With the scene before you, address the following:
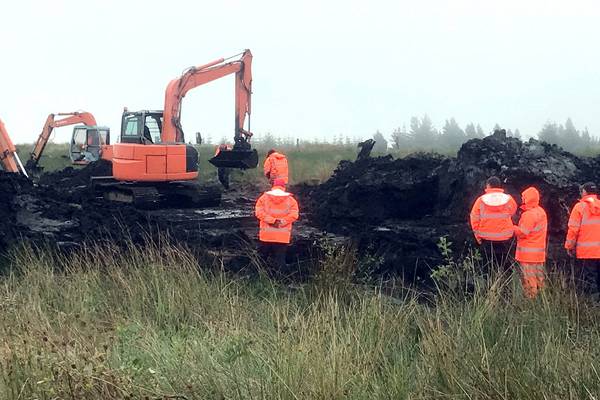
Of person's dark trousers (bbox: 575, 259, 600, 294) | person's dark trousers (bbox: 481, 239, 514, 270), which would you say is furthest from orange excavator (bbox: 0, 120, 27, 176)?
person's dark trousers (bbox: 575, 259, 600, 294)

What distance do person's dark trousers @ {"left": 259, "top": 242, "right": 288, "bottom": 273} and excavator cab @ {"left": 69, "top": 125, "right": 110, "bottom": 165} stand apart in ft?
48.2

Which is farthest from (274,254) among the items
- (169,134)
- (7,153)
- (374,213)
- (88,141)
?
(88,141)

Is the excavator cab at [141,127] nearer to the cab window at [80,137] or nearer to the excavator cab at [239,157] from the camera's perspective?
the excavator cab at [239,157]

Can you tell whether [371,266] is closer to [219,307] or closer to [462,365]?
[219,307]

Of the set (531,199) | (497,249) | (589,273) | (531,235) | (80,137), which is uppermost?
(80,137)

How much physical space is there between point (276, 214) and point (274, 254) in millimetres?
762

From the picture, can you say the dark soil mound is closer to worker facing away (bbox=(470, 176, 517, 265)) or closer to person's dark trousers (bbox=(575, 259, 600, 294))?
person's dark trousers (bbox=(575, 259, 600, 294))

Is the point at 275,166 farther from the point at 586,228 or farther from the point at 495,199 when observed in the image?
the point at 586,228

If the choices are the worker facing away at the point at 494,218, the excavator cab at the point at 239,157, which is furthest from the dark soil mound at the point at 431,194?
the excavator cab at the point at 239,157

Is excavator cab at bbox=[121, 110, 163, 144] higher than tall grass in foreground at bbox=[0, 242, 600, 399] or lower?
higher

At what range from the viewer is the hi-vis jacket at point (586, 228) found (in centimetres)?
948

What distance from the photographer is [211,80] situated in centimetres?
2033

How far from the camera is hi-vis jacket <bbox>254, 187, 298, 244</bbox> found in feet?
35.0

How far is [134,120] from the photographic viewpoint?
18.9m
